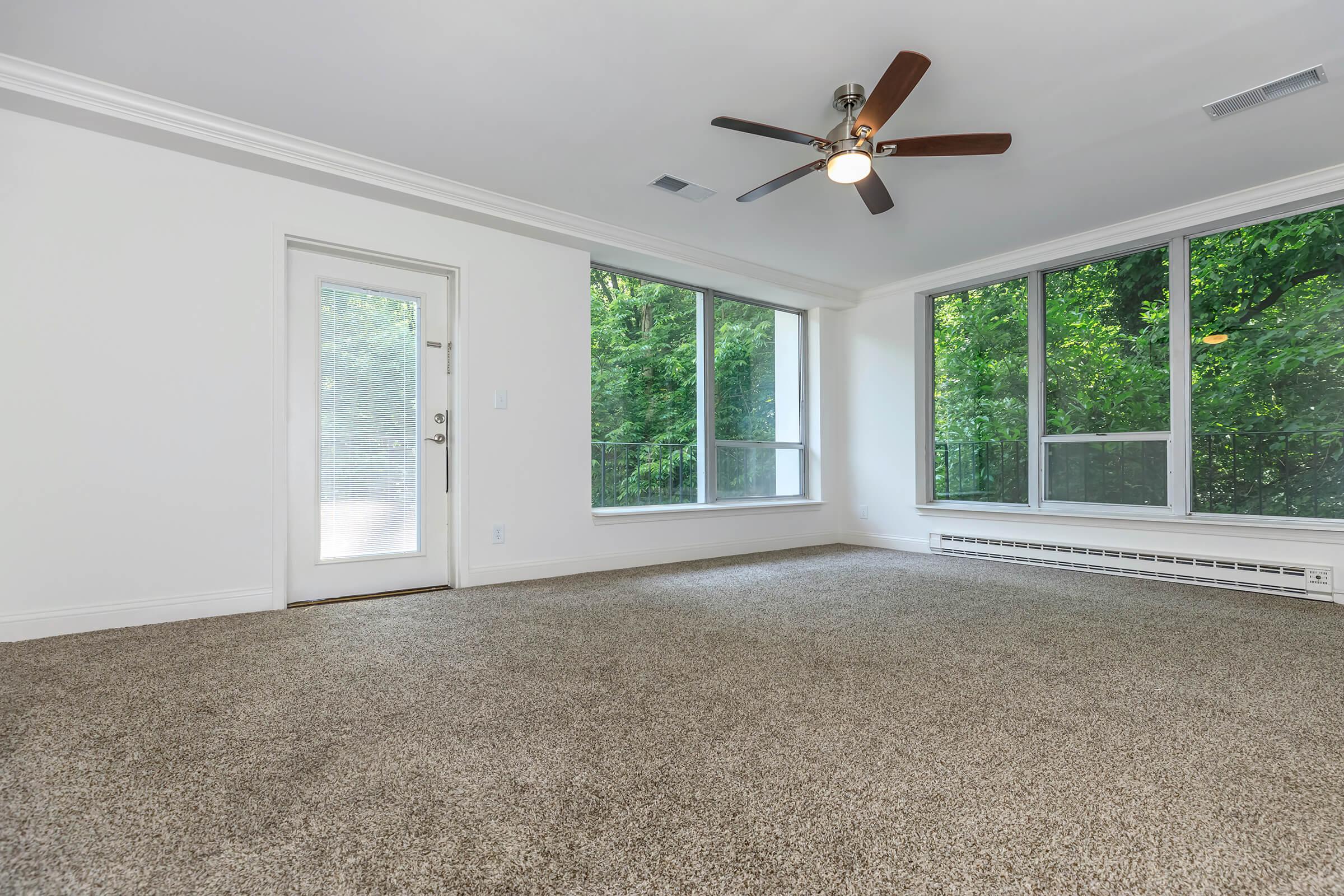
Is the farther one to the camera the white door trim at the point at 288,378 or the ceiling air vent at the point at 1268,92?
the white door trim at the point at 288,378

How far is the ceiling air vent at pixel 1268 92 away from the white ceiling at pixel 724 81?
6 cm

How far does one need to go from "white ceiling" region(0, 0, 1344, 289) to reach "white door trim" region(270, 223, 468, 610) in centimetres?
53

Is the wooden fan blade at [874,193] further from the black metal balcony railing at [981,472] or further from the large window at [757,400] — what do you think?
the black metal balcony railing at [981,472]

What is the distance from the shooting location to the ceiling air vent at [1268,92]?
260 cm

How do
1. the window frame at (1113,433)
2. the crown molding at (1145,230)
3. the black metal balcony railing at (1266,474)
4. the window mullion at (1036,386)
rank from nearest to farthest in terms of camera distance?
the crown molding at (1145,230) < the black metal balcony railing at (1266,474) < the window frame at (1113,433) < the window mullion at (1036,386)

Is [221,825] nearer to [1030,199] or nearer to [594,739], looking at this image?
[594,739]

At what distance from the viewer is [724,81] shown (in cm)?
265

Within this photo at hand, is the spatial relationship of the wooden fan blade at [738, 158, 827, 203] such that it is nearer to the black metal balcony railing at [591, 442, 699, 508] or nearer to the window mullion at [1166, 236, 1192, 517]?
the black metal balcony railing at [591, 442, 699, 508]

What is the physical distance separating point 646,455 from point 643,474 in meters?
0.15

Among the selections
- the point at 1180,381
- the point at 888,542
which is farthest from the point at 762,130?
the point at 888,542

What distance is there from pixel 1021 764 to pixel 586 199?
353 cm

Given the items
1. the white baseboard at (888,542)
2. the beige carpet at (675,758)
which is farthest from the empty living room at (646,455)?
the white baseboard at (888,542)

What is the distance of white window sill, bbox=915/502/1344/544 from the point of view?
3602 millimetres

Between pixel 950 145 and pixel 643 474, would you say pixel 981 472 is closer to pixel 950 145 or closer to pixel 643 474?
pixel 643 474
